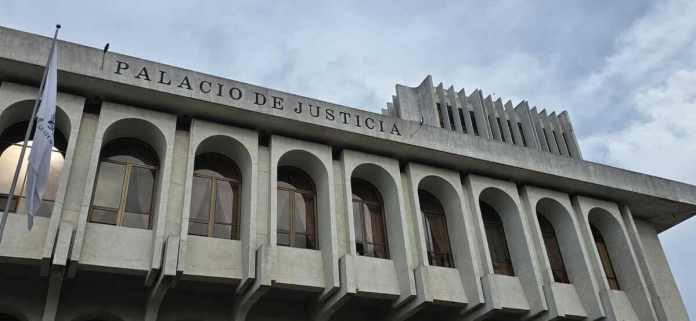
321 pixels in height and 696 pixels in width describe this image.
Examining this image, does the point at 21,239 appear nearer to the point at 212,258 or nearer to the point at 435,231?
the point at 212,258

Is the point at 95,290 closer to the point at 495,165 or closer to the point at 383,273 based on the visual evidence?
the point at 383,273

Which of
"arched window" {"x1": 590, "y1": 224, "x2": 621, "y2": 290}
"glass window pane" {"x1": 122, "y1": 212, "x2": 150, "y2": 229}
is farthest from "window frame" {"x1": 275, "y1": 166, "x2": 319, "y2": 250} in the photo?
"arched window" {"x1": 590, "y1": 224, "x2": 621, "y2": 290}

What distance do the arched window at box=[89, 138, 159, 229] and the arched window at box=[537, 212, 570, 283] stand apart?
41.8 feet

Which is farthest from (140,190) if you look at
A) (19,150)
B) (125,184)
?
(19,150)

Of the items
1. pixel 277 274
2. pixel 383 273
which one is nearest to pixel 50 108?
pixel 277 274

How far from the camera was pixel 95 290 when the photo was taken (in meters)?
14.5

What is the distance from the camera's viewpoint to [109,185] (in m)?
15.5

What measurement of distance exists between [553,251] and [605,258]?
237cm

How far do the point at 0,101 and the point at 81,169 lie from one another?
253cm

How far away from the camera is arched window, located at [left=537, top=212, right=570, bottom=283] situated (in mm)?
19922

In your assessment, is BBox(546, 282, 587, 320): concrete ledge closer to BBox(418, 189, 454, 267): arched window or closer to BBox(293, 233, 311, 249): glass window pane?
BBox(418, 189, 454, 267): arched window

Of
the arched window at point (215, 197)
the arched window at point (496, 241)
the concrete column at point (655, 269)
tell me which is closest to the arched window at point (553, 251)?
the arched window at point (496, 241)

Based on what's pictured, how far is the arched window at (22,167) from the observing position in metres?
14.2

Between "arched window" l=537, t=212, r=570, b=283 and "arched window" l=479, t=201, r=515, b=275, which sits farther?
"arched window" l=537, t=212, r=570, b=283
